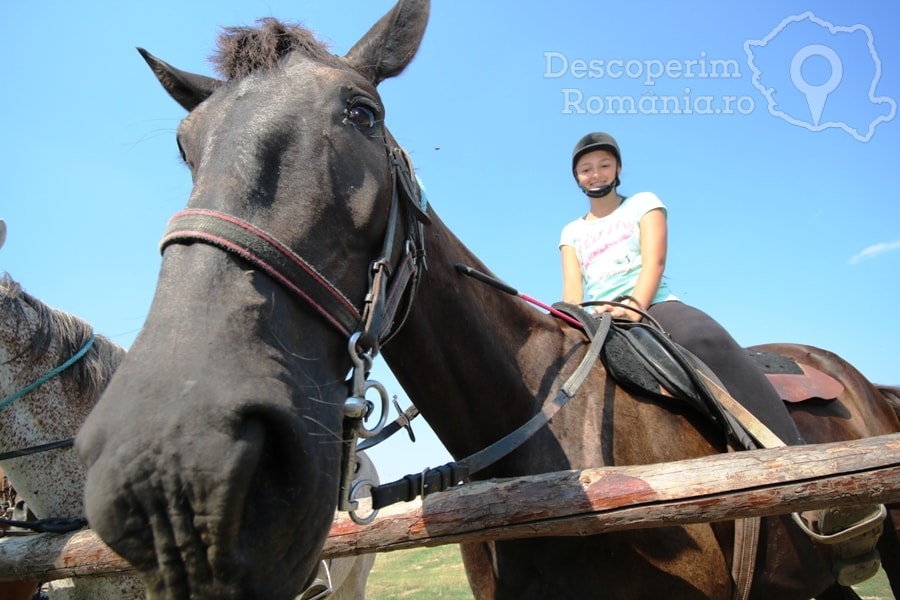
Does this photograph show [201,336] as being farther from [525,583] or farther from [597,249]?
[597,249]

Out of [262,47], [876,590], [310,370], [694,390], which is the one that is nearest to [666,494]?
[694,390]

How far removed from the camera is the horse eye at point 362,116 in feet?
6.43

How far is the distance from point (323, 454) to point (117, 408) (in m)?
0.44

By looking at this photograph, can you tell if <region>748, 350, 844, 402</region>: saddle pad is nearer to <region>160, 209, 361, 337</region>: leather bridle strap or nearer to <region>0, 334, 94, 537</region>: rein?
<region>160, 209, 361, 337</region>: leather bridle strap

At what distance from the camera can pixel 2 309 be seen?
3959 millimetres

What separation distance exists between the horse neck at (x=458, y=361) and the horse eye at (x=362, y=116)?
1.86 feet

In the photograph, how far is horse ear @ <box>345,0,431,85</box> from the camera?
228 cm

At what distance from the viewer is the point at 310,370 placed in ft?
5.08

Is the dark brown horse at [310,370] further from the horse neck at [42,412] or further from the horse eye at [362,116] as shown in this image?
the horse neck at [42,412]

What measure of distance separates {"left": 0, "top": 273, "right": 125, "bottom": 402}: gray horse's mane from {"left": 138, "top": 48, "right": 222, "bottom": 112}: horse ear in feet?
7.38

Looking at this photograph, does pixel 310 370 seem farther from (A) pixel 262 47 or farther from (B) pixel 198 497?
(A) pixel 262 47

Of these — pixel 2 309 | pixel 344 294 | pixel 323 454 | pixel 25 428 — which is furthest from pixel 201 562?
pixel 2 309

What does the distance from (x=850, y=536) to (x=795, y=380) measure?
3.79 ft

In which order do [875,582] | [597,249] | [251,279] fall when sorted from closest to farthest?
1. [251,279]
2. [597,249]
3. [875,582]
